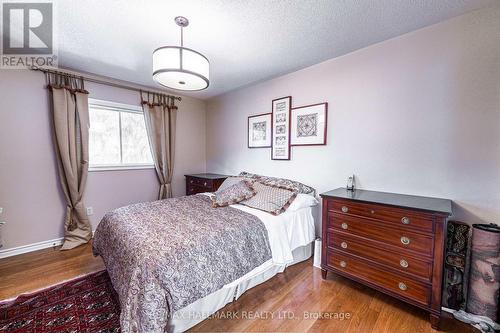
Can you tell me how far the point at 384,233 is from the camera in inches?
66.7

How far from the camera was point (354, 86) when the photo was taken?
7.52ft

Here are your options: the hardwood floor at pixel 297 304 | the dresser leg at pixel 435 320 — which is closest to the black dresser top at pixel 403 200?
the dresser leg at pixel 435 320

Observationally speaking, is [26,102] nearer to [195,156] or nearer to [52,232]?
[52,232]

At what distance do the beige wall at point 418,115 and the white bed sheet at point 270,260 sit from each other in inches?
25.2

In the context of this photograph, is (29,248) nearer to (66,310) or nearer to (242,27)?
(66,310)

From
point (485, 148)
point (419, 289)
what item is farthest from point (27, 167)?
point (485, 148)

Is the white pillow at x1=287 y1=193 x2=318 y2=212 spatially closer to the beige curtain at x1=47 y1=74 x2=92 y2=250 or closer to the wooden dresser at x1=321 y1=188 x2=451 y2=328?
the wooden dresser at x1=321 y1=188 x2=451 y2=328

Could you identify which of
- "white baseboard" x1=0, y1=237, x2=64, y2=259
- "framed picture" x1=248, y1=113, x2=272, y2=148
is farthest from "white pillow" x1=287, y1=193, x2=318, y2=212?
"white baseboard" x1=0, y1=237, x2=64, y2=259

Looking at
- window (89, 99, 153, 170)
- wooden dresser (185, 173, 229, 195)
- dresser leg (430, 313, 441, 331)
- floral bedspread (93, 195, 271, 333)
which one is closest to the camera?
floral bedspread (93, 195, 271, 333)

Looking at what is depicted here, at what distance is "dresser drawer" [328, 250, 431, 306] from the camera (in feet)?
5.04

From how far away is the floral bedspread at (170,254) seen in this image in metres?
1.18

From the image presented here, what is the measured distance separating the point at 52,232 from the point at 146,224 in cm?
209

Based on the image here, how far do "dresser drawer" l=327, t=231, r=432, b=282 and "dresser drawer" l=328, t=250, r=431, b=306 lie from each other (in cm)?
6

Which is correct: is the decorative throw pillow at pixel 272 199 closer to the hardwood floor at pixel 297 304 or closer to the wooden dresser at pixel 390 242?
the wooden dresser at pixel 390 242
